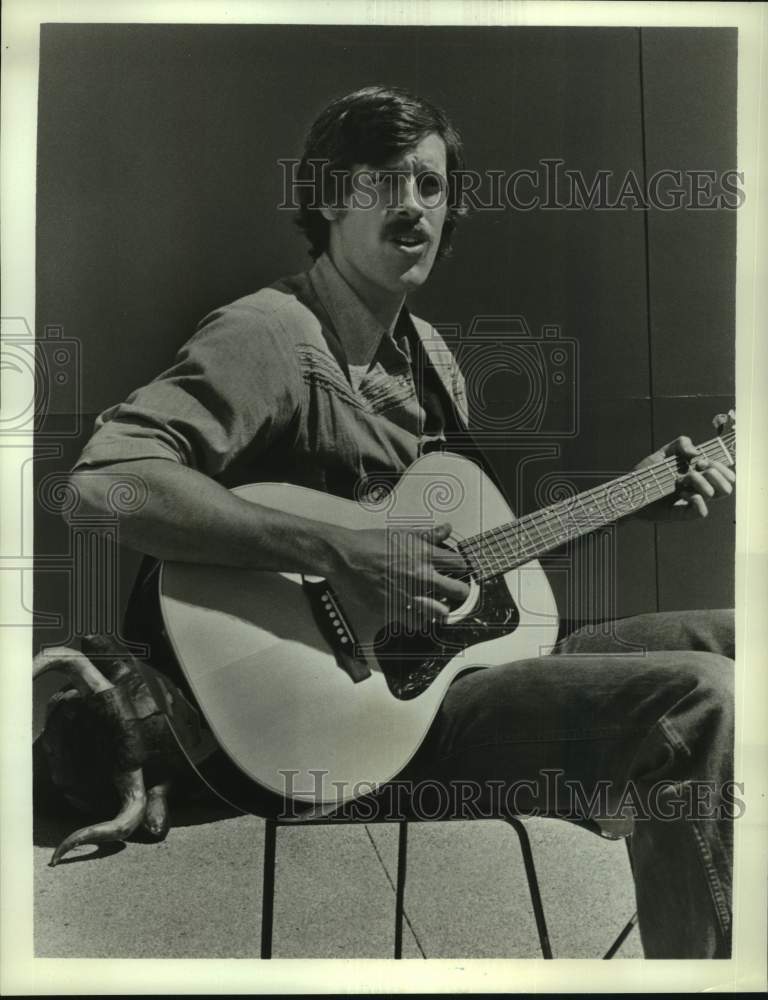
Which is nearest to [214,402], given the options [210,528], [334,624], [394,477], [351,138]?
[210,528]

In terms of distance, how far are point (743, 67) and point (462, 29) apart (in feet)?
2.45

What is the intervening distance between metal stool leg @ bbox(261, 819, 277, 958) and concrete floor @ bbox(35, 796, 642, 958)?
0.02 meters

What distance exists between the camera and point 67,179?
2.43 metres

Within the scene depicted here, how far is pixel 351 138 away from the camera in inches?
95.0

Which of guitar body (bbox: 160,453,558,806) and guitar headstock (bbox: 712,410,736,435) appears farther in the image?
guitar headstock (bbox: 712,410,736,435)

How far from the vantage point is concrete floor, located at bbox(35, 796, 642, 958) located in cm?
242

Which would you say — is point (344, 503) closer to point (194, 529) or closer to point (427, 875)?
point (194, 529)

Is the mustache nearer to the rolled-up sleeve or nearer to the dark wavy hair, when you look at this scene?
the dark wavy hair

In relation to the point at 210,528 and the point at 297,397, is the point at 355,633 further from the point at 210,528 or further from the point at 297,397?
the point at 297,397

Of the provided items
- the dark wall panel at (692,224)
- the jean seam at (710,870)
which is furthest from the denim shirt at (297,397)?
the jean seam at (710,870)

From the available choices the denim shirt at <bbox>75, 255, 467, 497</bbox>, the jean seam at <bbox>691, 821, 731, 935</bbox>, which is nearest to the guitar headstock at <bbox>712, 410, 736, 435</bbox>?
the denim shirt at <bbox>75, 255, 467, 497</bbox>

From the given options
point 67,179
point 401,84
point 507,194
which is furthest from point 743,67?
point 67,179

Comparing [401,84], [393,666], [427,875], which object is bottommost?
[427,875]

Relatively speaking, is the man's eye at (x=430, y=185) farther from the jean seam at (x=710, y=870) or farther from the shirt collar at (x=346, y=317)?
the jean seam at (x=710, y=870)
